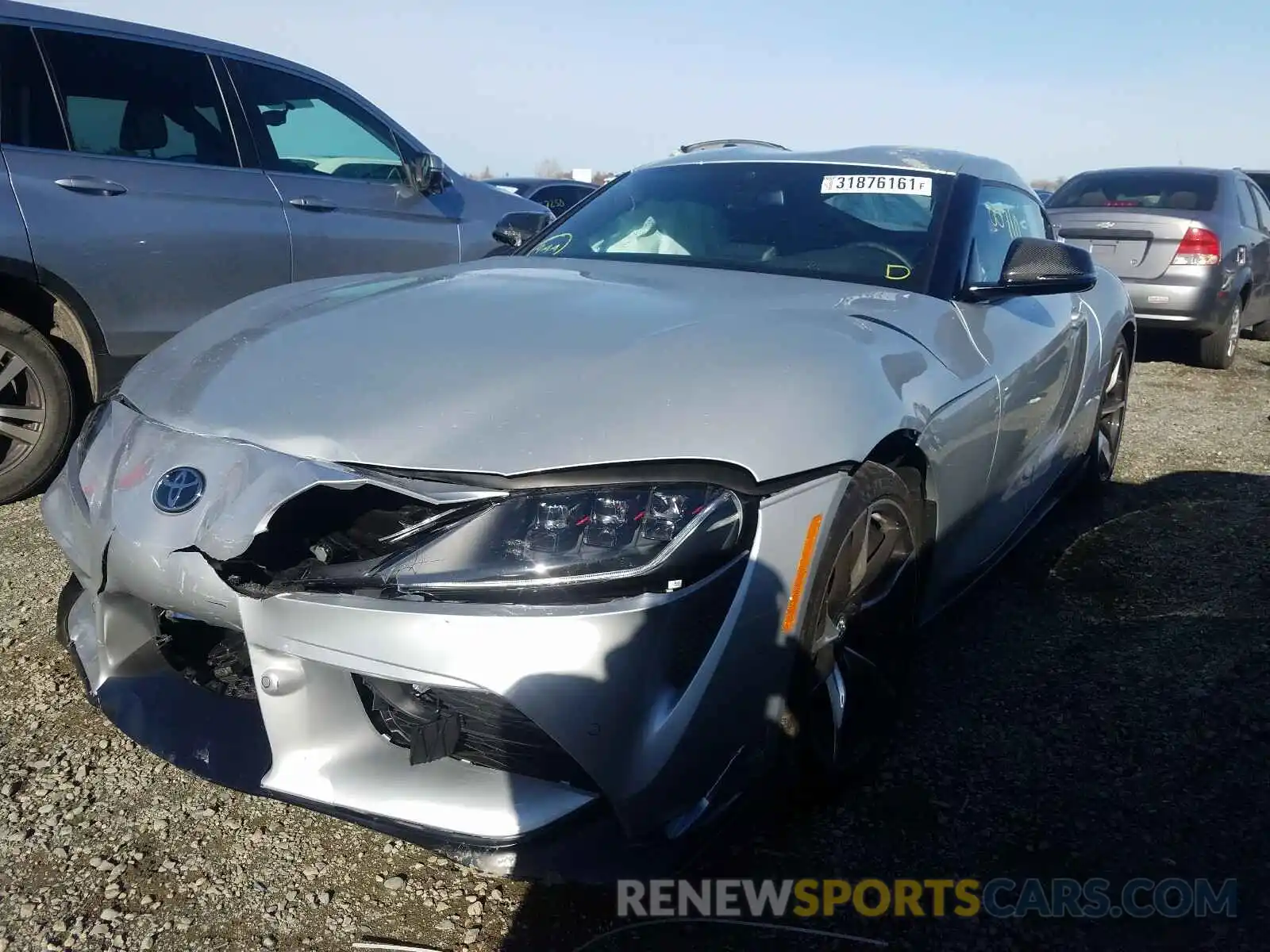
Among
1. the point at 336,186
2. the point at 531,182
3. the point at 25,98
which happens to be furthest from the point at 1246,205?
the point at 531,182

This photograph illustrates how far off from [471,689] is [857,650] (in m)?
0.97

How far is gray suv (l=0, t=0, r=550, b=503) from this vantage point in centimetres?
355

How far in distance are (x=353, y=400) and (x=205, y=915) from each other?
944mm

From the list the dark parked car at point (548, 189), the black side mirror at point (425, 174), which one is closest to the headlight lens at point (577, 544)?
the black side mirror at point (425, 174)

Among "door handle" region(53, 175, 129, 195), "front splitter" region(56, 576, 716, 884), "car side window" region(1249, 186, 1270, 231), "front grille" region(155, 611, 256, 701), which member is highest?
"door handle" region(53, 175, 129, 195)

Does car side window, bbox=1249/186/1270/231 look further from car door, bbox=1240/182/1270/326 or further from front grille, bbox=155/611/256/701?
front grille, bbox=155/611/256/701

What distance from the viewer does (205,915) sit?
1773 mm

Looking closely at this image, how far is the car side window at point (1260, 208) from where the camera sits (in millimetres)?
8195

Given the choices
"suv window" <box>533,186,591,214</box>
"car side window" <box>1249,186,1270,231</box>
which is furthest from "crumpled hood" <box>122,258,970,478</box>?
"suv window" <box>533,186,591,214</box>

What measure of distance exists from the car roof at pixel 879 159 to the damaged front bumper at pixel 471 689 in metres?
1.70

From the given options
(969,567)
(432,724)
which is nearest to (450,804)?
(432,724)

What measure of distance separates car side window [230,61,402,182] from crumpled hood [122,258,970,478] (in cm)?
218

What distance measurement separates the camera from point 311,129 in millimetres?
4527

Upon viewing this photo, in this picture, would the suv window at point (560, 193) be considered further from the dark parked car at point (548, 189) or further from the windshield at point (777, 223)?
the windshield at point (777, 223)
